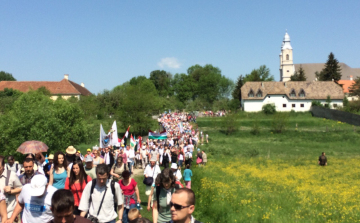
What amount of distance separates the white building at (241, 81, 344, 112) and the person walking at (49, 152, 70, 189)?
246ft

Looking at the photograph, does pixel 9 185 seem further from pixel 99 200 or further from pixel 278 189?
pixel 278 189

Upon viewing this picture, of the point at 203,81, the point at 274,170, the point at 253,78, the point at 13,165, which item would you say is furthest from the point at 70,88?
the point at 13,165

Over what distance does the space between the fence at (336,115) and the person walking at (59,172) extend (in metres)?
55.6

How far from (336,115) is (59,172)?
205 ft

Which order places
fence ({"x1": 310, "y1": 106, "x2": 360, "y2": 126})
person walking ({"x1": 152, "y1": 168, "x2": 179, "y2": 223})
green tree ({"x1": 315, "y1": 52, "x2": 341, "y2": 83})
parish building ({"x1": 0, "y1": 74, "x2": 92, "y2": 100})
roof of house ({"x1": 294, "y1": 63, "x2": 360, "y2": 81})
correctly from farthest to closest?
roof of house ({"x1": 294, "y1": 63, "x2": 360, "y2": 81}), parish building ({"x1": 0, "y1": 74, "x2": 92, "y2": 100}), green tree ({"x1": 315, "y1": 52, "x2": 341, "y2": 83}), fence ({"x1": 310, "y1": 106, "x2": 360, "y2": 126}), person walking ({"x1": 152, "y1": 168, "x2": 179, "y2": 223})

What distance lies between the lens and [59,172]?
24.9 feet

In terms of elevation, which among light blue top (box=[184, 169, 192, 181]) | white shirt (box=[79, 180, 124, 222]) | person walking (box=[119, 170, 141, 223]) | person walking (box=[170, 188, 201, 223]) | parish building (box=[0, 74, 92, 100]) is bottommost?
light blue top (box=[184, 169, 192, 181])

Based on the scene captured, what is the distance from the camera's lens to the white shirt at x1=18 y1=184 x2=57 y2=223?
5.08 meters

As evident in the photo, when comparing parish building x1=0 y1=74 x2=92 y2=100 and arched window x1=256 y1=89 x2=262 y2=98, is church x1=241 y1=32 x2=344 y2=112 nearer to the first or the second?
arched window x1=256 y1=89 x2=262 y2=98

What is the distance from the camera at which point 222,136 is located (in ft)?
167

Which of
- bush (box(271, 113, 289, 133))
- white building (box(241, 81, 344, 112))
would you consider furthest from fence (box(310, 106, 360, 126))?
bush (box(271, 113, 289, 133))

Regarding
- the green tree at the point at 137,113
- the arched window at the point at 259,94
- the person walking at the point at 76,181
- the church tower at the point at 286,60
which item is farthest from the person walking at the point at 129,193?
the church tower at the point at 286,60

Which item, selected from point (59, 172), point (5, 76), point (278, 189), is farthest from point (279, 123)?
point (5, 76)

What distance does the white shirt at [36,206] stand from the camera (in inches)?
200
